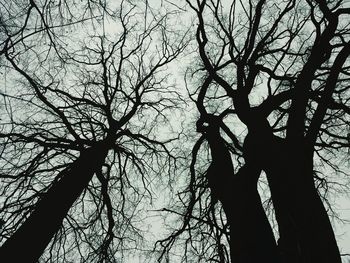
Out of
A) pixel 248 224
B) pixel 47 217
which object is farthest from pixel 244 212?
pixel 47 217

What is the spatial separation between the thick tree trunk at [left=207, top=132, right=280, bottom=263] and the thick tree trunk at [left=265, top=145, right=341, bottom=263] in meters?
0.22

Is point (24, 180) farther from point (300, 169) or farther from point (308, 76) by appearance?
point (308, 76)

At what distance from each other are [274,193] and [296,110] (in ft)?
3.60

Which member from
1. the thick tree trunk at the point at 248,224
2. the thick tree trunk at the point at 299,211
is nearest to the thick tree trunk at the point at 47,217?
the thick tree trunk at the point at 248,224

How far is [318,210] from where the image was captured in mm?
2650

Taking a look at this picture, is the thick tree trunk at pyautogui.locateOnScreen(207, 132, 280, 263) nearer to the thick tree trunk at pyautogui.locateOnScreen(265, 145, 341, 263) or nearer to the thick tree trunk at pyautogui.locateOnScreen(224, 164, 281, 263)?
the thick tree trunk at pyautogui.locateOnScreen(224, 164, 281, 263)

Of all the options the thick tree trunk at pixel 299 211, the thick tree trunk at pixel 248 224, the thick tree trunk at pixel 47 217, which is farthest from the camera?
the thick tree trunk at pixel 47 217

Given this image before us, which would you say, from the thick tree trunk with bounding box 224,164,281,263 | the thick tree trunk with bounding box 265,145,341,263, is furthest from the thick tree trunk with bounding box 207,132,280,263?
the thick tree trunk with bounding box 265,145,341,263

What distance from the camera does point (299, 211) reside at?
259cm

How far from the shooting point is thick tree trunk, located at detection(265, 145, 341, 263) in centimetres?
238

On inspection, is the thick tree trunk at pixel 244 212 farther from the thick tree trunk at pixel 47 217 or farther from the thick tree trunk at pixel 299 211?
the thick tree trunk at pixel 47 217

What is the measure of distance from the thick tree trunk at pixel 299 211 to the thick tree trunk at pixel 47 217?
122 inches

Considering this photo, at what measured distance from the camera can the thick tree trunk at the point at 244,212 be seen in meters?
2.85

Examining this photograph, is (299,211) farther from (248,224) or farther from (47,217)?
(47,217)
